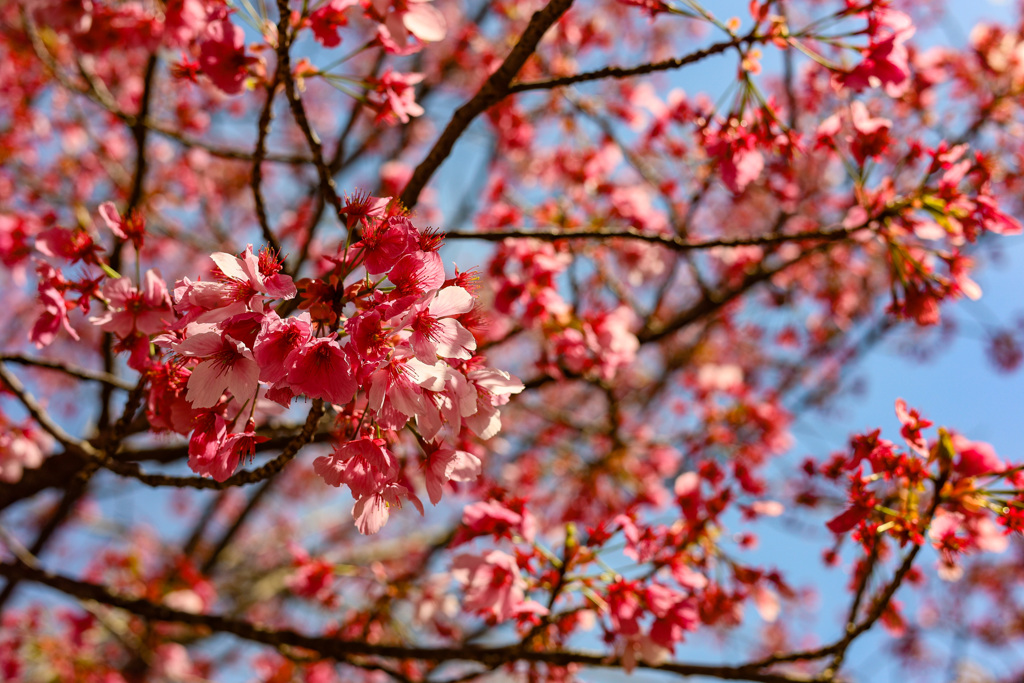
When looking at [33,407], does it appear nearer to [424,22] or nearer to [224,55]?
[224,55]

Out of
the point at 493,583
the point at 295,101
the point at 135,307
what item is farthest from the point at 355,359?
the point at 493,583

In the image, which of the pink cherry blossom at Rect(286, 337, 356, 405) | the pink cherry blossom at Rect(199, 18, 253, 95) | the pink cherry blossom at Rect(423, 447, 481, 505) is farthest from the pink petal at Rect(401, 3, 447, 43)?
the pink cherry blossom at Rect(423, 447, 481, 505)

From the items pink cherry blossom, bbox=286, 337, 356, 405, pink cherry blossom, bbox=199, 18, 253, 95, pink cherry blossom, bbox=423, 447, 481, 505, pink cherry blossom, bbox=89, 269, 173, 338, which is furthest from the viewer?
pink cherry blossom, bbox=199, 18, 253, 95

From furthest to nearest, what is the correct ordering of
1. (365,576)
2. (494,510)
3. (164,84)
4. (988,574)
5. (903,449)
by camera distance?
(988,574) < (164,84) < (365,576) < (494,510) < (903,449)

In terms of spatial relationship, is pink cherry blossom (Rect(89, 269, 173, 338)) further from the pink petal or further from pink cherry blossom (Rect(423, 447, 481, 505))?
the pink petal

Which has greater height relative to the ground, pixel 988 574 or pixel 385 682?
pixel 988 574

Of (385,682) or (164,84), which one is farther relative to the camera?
(164,84)

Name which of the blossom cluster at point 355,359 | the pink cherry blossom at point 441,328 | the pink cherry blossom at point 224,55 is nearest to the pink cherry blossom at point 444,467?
the blossom cluster at point 355,359

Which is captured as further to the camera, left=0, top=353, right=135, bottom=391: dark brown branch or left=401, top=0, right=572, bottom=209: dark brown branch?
left=0, top=353, right=135, bottom=391: dark brown branch

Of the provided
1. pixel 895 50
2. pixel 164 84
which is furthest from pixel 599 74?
pixel 164 84

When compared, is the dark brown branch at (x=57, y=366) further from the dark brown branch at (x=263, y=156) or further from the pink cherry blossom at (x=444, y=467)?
the pink cherry blossom at (x=444, y=467)

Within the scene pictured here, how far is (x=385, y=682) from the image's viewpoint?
Result: 185 inches

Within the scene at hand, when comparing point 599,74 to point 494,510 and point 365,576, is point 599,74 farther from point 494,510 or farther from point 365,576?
point 365,576

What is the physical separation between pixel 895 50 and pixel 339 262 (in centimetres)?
218
